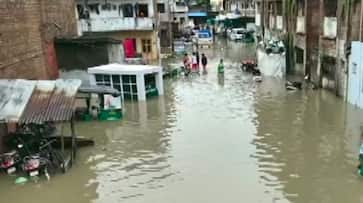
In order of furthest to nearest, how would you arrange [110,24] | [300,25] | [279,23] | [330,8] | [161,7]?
[161,7]
[110,24]
[279,23]
[300,25]
[330,8]

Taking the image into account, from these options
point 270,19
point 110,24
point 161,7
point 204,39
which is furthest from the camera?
point 204,39

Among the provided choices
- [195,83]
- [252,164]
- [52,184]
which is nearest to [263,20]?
[195,83]

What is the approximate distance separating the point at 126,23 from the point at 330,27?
19.5 m

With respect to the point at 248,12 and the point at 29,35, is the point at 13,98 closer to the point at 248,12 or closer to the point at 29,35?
the point at 29,35

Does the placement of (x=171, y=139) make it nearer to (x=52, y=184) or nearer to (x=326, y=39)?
(x=52, y=184)

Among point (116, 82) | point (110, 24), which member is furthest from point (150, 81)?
point (110, 24)

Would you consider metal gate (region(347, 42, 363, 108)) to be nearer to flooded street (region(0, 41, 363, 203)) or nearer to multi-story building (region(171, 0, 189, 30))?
flooded street (region(0, 41, 363, 203))

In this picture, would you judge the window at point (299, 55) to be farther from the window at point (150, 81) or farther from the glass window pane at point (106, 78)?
the glass window pane at point (106, 78)

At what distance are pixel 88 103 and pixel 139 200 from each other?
1032cm

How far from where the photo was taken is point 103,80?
26.0m

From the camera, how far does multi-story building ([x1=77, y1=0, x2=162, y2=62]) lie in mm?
39438

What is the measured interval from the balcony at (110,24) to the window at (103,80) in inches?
563

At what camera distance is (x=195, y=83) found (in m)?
30.9

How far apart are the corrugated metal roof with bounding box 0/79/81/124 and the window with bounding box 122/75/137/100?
9418 millimetres
